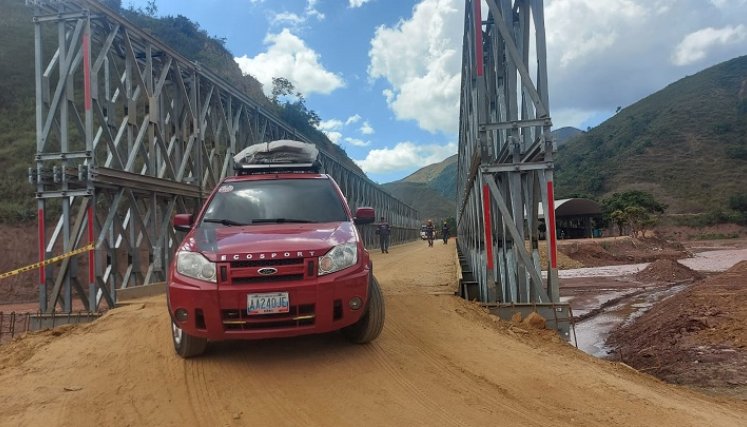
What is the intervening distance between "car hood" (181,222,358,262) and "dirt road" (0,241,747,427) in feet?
3.36

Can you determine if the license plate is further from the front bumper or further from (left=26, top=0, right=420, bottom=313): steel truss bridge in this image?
(left=26, top=0, right=420, bottom=313): steel truss bridge

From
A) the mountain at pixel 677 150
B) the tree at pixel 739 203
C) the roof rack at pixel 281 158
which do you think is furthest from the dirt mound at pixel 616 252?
the mountain at pixel 677 150

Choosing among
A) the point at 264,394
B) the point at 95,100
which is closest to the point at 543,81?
the point at 264,394

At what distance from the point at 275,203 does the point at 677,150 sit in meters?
100

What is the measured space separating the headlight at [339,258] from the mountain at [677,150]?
78.4 m

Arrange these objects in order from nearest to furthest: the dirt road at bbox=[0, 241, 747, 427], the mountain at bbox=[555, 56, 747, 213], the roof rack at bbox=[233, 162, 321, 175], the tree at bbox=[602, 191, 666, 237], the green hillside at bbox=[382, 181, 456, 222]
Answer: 1. the dirt road at bbox=[0, 241, 747, 427]
2. the roof rack at bbox=[233, 162, 321, 175]
3. the tree at bbox=[602, 191, 666, 237]
4. the mountain at bbox=[555, 56, 747, 213]
5. the green hillside at bbox=[382, 181, 456, 222]

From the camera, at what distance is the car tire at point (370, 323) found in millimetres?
4611

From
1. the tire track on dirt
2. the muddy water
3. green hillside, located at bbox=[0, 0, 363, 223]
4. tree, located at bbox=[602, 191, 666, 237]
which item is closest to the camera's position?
the tire track on dirt

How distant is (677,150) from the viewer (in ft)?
287

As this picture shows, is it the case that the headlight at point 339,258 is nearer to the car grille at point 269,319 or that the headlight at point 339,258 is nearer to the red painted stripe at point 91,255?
the car grille at point 269,319

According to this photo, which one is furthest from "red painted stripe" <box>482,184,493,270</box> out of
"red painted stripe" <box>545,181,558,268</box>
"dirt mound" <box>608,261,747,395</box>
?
"dirt mound" <box>608,261,747,395</box>

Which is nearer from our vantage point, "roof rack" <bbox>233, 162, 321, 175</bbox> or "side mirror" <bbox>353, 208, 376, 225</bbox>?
"side mirror" <bbox>353, 208, 376, 225</bbox>

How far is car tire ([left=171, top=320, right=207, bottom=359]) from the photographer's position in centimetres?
442

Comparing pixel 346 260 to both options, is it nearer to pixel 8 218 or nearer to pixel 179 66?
pixel 179 66
